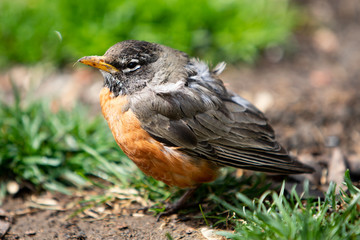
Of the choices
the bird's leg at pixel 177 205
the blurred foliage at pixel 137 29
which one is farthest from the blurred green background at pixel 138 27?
the bird's leg at pixel 177 205

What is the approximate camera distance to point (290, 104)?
6344 mm

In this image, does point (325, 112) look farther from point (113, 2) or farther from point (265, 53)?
point (113, 2)

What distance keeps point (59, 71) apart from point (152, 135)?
3.98 m

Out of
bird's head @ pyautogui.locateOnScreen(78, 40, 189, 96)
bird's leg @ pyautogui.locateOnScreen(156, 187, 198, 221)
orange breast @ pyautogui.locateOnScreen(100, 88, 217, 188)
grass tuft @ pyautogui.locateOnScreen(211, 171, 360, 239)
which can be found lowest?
bird's leg @ pyautogui.locateOnScreen(156, 187, 198, 221)

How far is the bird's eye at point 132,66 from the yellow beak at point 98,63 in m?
0.10

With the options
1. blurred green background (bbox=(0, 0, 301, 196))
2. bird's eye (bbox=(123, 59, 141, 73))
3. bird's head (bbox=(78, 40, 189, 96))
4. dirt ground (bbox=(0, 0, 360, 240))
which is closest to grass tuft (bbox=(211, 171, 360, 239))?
dirt ground (bbox=(0, 0, 360, 240))

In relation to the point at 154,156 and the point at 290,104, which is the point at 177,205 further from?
the point at 290,104

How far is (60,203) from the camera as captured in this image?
4.87 meters

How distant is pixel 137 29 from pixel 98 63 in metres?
3.12

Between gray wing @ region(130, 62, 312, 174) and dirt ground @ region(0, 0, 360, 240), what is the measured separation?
730mm

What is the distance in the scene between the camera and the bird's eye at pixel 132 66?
4.25 m

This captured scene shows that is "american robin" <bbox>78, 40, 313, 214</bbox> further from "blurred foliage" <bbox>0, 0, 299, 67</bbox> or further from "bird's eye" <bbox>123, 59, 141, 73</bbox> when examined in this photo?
"blurred foliage" <bbox>0, 0, 299, 67</bbox>

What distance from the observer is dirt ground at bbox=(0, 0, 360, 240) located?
4234 millimetres

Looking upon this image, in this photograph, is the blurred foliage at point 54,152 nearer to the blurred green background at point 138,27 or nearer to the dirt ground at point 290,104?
the dirt ground at point 290,104
